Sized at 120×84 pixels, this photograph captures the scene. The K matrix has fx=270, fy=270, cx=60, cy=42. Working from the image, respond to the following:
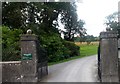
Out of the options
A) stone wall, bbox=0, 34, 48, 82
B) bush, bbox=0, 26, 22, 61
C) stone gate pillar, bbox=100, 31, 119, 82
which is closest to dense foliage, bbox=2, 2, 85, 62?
bush, bbox=0, 26, 22, 61

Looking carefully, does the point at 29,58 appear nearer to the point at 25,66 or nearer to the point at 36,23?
the point at 25,66

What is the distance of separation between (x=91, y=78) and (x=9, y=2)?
1563 cm

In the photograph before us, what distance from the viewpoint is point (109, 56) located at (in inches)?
538

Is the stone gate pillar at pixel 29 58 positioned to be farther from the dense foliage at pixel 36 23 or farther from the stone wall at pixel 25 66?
the dense foliage at pixel 36 23

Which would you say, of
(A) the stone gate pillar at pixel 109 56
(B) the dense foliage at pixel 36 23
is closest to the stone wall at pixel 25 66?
(A) the stone gate pillar at pixel 109 56

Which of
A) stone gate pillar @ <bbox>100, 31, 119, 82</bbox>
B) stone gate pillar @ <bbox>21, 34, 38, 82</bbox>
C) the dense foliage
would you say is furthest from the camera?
the dense foliage

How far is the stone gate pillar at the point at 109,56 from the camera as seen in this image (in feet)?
44.5

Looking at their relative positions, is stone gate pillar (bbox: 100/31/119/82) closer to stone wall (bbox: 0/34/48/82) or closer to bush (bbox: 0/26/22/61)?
stone wall (bbox: 0/34/48/82)

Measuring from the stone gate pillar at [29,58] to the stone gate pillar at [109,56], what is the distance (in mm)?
3471

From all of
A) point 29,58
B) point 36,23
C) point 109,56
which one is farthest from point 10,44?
point 109,56

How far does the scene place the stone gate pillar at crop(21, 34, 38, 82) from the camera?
13.8m

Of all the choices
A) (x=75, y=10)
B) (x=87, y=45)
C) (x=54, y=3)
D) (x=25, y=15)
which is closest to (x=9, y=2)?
(x=25, y=15)

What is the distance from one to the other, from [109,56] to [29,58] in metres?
4.08

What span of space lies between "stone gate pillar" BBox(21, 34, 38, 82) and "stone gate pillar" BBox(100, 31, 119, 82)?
3.47 m
